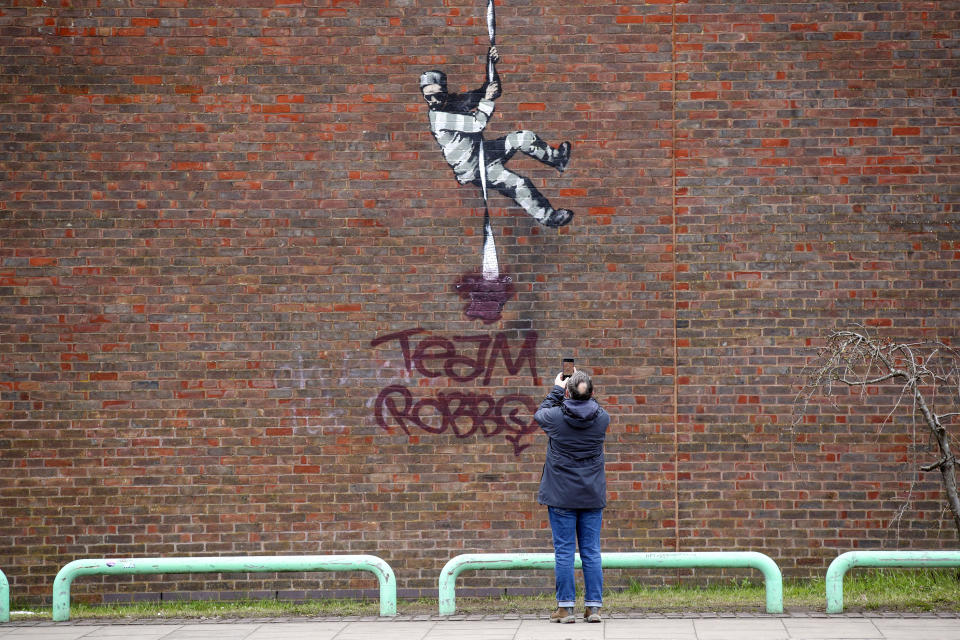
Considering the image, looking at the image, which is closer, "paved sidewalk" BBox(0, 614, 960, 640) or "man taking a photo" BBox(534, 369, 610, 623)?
"paved sidewalk" BBox(0, 614, 960, 640)

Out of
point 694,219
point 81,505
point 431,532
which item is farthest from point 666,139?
point 81,505

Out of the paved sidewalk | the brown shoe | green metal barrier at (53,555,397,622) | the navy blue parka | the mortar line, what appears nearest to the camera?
the paved sidewalk

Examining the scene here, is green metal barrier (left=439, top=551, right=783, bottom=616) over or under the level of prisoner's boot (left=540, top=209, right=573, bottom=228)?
under

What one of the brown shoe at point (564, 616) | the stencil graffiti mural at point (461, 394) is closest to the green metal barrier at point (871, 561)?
the brown shoe at point (564, 616)

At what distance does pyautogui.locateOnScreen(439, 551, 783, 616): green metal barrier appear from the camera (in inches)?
259

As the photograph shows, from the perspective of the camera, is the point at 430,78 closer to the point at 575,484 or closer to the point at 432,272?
the point at 432,272

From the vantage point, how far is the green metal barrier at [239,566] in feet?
22.1

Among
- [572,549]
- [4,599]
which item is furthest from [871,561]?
[4,599]

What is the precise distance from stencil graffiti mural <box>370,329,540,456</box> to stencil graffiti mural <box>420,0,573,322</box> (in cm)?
32

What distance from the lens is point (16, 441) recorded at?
7.96 metres

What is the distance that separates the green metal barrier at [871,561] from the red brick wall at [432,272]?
119 centimetres

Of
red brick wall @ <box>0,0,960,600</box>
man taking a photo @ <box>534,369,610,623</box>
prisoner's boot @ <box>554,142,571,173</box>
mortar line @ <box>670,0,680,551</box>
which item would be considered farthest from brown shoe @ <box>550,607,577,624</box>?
prisoner's boot @ <box>554,142,571,173</box>

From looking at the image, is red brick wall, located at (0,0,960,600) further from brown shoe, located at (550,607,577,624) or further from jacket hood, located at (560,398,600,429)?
jacket hood, located at (560,398,600,429)

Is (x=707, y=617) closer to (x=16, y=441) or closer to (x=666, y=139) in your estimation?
(x=666, y=139)
